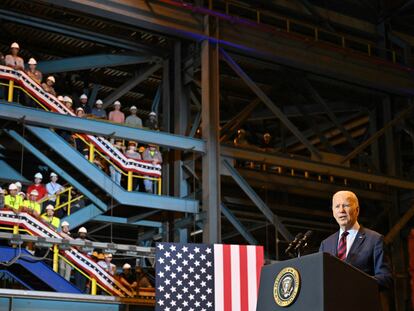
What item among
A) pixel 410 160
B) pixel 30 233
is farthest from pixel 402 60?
pixel 30 233

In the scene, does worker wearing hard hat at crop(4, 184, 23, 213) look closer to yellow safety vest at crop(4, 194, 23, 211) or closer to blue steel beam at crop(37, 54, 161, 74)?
yellow safety vest at crop(4, 194, 23, 211)

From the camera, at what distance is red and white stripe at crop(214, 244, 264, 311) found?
63.7 ft

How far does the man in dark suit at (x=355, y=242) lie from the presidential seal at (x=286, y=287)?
70 cm

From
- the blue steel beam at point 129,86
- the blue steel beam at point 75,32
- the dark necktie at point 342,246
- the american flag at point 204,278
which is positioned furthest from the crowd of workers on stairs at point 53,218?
the dark necktie at point 342,246

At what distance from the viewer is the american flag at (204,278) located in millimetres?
19234

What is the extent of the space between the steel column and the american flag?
2.51 m

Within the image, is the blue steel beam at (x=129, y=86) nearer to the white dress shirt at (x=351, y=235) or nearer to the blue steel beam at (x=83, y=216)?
the blue steel beam at (x=83, y=216)

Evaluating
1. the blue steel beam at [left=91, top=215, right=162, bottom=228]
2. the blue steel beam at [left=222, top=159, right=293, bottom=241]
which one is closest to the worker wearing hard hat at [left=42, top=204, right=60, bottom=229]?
the blue steel beam at [left=91, top=215, right=162, bottom=228]

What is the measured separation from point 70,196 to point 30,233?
3153 mm

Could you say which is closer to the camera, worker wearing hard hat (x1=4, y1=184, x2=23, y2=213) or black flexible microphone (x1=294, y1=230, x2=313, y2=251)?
black flexible microphone (x1=294, y1=230, x2=313, y2=251)

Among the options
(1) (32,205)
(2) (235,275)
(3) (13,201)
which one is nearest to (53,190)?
(1) (32,205)

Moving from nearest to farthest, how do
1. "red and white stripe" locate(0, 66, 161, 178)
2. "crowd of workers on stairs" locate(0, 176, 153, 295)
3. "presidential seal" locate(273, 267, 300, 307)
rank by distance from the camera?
1. "presidential seal" locate(273, 267, 300, 307)
2. "crowd of workers on stairs" locate(0, 176, 153, 295)
3. "red and white stripe" locate(0, 66, 161, 178)

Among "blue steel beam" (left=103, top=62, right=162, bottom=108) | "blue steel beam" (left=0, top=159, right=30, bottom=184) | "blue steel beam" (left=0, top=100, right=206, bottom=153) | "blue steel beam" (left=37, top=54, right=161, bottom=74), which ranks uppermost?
"blue steel beam" (left=37, top=54, right=161, bottom=74)

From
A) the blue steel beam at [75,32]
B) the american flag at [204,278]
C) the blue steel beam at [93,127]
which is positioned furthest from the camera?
the blue steel beam at [75,32]
